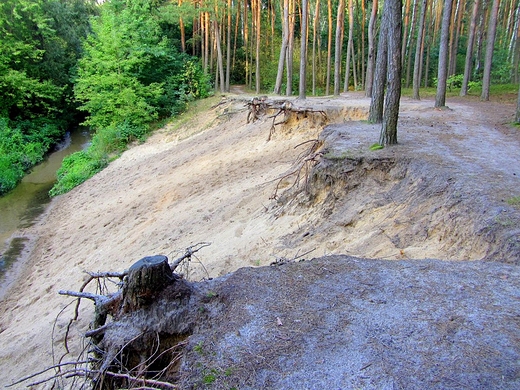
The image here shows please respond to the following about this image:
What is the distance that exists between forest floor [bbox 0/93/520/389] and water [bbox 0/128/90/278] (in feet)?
2.11

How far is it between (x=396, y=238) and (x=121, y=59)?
21796mm

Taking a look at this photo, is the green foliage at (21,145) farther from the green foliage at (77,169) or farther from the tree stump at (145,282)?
the tree stump at (145,282)

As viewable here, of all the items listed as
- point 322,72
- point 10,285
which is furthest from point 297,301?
point 322,72

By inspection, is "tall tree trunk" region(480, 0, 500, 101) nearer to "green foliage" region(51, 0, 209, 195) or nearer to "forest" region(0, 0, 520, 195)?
"forest" region(0, 0, 520, 195)

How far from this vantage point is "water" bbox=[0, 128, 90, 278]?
13391 mm

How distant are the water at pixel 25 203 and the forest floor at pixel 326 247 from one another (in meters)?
0.64

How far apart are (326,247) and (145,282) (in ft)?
12.5

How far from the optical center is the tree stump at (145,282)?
11.9 feet

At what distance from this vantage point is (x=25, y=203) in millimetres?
17844

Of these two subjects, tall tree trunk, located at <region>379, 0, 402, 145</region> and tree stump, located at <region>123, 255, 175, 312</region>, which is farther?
tall tree trunk, located at <region>379, 0, 402, 145</region>

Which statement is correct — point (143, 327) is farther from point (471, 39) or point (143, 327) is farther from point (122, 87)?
point (471, 39)

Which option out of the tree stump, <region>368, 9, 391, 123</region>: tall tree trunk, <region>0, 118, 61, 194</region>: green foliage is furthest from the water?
<region>368, 9, 391, 123</region>: tall tree trunk

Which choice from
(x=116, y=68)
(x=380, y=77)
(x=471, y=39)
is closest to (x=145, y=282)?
(x=380, y=77)

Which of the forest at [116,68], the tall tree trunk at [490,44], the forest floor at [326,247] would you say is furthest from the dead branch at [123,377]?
the tall tree trunk at [490,44]
